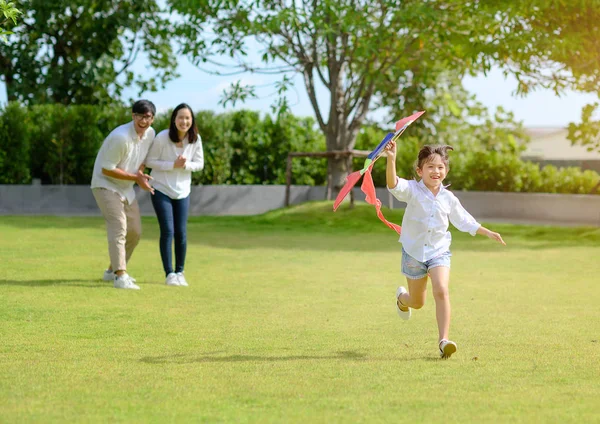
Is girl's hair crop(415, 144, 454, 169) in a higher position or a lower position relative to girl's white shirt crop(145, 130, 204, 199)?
higher

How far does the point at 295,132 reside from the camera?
28000mm

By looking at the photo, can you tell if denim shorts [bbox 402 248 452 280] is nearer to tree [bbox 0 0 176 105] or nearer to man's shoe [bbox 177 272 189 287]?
man's shoe [bbox 177 272 189 287]

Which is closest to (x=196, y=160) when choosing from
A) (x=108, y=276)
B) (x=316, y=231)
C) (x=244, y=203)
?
(x=108, y=276)

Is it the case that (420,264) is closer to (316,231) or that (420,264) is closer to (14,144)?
(316,231)

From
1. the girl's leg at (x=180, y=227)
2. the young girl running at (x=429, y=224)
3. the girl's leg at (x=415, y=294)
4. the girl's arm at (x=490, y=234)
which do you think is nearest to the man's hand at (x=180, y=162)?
the girl's leg at (x=180, y=227)

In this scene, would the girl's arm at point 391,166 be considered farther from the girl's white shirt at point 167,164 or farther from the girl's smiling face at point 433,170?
the girl's white shirt at point 167,164

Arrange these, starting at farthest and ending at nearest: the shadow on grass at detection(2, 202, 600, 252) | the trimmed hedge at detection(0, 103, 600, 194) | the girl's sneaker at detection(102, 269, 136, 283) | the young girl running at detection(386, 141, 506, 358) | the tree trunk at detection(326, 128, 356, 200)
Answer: the trimmed hedge at detection(0, 103, 600, 194) < the tree trunk at detection(326, 128, 356, 200) < the shadow on grass at detection(2, 202, 600, 252) < the girl's sneaker at detection(102, 269, 136, 283) < the young girl running at detection(386, 141, 506, 358)

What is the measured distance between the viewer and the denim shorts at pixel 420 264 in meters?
7.16

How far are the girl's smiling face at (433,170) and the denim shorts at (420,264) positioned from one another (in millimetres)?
520

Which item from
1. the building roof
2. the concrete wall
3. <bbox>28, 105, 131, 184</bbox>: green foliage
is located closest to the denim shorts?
the concrete wall

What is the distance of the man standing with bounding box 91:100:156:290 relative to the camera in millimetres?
10648

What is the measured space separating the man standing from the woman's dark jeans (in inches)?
11.0

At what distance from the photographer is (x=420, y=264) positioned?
23.8ft

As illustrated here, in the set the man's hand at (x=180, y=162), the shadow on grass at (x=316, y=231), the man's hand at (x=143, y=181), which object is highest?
the man's hand at (x=180, y=162)
